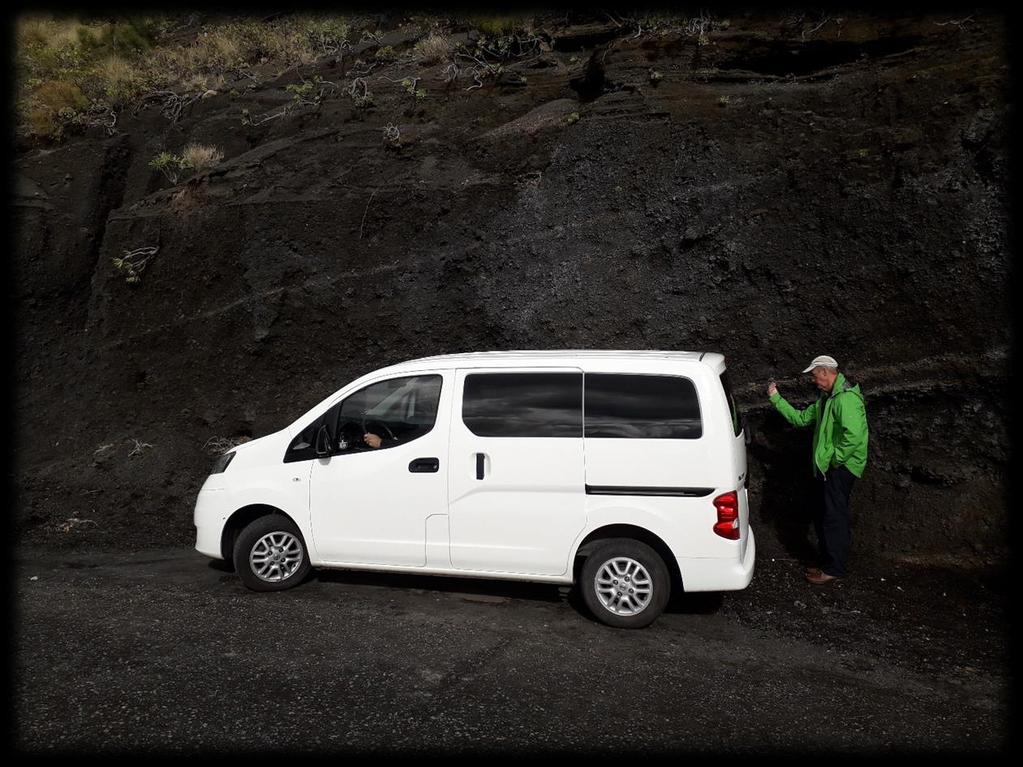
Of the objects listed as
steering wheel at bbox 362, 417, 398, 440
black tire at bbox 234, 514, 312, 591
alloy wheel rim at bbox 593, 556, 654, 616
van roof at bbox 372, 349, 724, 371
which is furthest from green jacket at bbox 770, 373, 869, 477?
black tire at bbox 234, 514, 312, 591

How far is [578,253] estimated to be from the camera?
9.20 meters

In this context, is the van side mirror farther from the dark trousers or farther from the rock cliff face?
the dark trousers

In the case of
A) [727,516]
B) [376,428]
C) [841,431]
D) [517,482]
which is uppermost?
[376,428]

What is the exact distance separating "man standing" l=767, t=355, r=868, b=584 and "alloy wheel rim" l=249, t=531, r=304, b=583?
4.80 meters

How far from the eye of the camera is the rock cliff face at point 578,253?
7.30 m

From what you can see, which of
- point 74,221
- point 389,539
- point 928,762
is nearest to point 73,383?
point 74,221

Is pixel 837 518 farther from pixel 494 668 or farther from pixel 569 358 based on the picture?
pixel 494 668

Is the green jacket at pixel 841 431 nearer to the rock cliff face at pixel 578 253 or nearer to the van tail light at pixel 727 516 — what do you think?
the rock cliff face at pixel 578 253

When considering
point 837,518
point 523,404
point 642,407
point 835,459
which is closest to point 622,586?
point 642,407

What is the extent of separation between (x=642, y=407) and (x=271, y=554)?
11.8 ft

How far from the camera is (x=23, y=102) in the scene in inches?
500

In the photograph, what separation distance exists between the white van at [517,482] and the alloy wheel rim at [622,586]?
0.01m

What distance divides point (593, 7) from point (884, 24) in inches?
183

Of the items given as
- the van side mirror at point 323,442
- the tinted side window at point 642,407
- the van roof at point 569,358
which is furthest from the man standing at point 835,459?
the van side mirror at point 323,442
